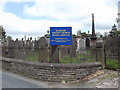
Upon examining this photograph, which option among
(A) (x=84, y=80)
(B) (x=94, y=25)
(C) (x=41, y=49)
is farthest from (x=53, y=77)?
(B) (x=94, y=25)

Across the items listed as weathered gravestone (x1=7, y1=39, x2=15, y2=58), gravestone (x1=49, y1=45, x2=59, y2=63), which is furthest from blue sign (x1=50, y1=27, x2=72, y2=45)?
weathered gravestone (x1=7, y1=39, x2=15, y2=58)

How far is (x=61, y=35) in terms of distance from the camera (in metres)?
11.0

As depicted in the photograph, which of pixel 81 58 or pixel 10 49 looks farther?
pixel 10 49

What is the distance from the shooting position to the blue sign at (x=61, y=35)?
10.9 m

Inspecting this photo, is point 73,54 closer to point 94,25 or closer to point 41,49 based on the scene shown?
point 41,49

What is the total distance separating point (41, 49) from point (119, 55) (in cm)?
487

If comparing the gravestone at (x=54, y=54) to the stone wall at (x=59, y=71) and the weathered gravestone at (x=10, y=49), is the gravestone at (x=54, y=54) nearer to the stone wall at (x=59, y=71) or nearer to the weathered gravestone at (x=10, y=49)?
the stone wall at (x=59, y=71)

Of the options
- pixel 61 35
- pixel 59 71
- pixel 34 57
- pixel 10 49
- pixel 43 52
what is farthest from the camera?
pixel 10 49

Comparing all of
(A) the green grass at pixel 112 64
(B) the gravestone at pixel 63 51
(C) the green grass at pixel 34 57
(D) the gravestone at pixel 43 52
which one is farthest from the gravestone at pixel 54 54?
(A) the green grass at pixel 112 64

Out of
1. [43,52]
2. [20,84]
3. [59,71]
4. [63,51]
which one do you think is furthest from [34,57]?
[20,84]

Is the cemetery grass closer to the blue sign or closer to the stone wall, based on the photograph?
the stone wall

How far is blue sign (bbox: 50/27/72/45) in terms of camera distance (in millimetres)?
10898

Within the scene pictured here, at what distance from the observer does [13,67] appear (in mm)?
11961

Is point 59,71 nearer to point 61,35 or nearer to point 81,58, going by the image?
point 81,58
